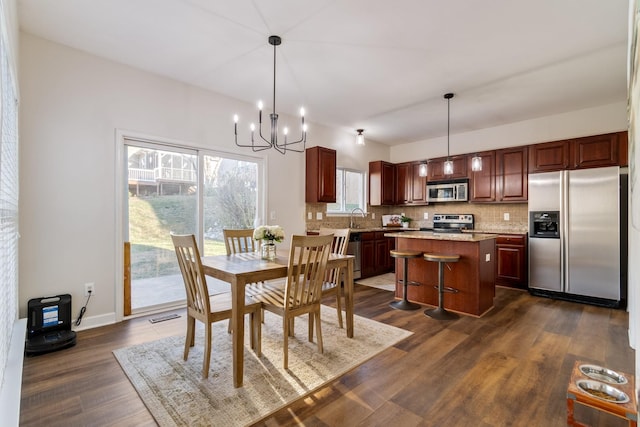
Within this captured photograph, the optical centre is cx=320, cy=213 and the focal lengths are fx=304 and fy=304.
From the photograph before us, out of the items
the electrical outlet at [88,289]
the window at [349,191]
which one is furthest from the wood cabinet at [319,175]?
the electrical outlet at [88,289]

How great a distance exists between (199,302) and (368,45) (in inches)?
106

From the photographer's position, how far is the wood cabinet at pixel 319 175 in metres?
5.02

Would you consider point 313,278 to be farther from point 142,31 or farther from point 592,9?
point 592,9

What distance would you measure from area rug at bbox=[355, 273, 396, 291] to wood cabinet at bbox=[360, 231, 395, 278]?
0.11m

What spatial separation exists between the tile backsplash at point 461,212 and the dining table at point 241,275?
7.95ft

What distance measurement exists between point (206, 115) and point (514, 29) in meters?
3.42

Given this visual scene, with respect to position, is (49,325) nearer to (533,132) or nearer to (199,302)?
(199,302)

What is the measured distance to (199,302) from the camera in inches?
87.6

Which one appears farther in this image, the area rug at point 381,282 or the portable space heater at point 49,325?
the area rug at point 381,282

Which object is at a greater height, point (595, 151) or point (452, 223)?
point (595, 151)

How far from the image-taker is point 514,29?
103 inches

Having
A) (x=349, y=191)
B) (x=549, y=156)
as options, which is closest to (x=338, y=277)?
(x=349, y=191)

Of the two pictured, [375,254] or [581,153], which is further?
[375,254]

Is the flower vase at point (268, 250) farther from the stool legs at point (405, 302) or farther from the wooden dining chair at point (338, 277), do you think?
the stool legs at point (405, 302)
